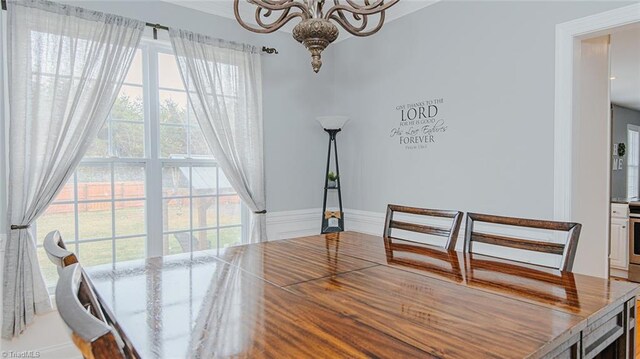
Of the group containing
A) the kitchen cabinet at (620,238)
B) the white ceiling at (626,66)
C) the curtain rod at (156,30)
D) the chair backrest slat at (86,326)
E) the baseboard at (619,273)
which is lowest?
the baseboard at (619,273)

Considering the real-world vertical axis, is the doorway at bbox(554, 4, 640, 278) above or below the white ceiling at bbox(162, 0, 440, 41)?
below

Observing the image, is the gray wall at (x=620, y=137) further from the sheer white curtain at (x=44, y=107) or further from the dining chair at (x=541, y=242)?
the sheer white curtain at (x=44, y=107)

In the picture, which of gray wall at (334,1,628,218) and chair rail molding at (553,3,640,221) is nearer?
chair rail molding at (553,3,640,221)

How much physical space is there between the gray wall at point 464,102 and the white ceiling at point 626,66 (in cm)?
96

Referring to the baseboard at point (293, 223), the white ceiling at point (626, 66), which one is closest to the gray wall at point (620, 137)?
the white ceiling at point (626, 66)

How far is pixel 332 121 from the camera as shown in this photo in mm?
3541

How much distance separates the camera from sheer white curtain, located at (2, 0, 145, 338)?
7.51 feet

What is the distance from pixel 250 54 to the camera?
3260 mm

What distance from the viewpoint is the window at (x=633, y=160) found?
698 centimetres

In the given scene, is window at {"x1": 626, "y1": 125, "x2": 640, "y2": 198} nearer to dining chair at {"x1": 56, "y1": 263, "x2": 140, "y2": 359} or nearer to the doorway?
the doorway

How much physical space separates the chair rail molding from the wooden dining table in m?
0.92

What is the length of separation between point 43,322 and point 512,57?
139 inches

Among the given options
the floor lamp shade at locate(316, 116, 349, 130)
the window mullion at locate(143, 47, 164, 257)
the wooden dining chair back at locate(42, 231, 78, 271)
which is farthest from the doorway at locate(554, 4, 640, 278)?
the window mullion at locate(143, 47, 164, 257)

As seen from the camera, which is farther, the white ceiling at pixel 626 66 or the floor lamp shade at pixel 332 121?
the white ceiling at pixel 626 66
